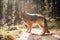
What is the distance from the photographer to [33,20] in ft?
6.46

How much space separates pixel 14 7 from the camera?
1892mm

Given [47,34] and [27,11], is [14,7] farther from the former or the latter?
[47,34]

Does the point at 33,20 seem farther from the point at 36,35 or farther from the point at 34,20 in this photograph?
the point at 36,35

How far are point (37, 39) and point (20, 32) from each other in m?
0.18

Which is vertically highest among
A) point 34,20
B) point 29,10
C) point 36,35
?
point 29,10

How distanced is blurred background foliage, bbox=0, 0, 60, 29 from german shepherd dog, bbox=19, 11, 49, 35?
0.04 metres

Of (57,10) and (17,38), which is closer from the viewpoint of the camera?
(17,38)

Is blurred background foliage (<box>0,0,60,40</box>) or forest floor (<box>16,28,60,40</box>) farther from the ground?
blurred background foliage (<box>0,0,60,40</box>)

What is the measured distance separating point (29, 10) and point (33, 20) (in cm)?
12

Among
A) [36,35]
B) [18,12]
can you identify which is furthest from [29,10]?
[36,35]

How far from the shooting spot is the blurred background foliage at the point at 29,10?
1.89 m

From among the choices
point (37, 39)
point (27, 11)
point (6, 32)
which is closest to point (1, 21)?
point (6, 32)

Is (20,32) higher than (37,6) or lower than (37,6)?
lower

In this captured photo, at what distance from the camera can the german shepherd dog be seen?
194 cm
